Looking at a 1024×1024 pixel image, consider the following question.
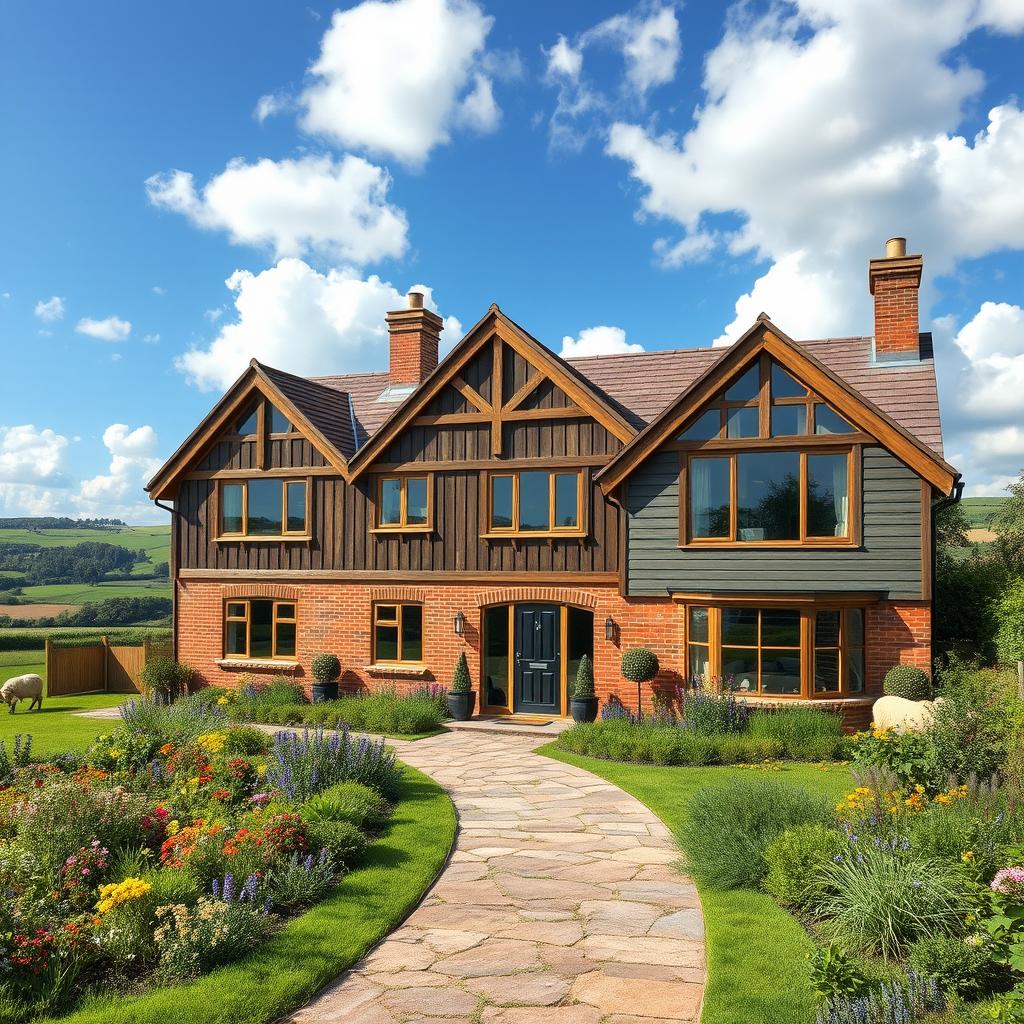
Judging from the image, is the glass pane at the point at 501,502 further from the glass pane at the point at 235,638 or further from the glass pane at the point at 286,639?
the glass pane at the point at 235,638

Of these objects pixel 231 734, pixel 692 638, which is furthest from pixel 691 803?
pixel 692 638

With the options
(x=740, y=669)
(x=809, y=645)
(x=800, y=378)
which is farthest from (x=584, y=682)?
(x=800, y=378)

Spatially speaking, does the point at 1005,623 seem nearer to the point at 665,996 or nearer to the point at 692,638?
the point at 692,638

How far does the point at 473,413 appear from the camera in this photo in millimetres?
19969

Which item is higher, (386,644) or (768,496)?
(768,496)

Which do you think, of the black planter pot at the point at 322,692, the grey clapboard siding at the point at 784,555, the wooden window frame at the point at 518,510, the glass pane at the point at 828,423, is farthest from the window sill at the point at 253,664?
the glass pane at the point at 828,423

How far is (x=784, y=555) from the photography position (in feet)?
55.3

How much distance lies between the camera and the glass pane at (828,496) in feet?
54.6

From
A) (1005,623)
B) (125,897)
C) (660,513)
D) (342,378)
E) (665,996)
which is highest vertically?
(342,378)

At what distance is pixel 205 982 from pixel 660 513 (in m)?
13.3

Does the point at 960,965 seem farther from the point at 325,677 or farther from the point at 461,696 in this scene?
the point at 325,677

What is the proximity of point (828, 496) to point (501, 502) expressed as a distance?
683cm

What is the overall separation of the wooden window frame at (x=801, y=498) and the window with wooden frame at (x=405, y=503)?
230 inches

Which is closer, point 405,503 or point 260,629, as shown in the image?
point 405,503
